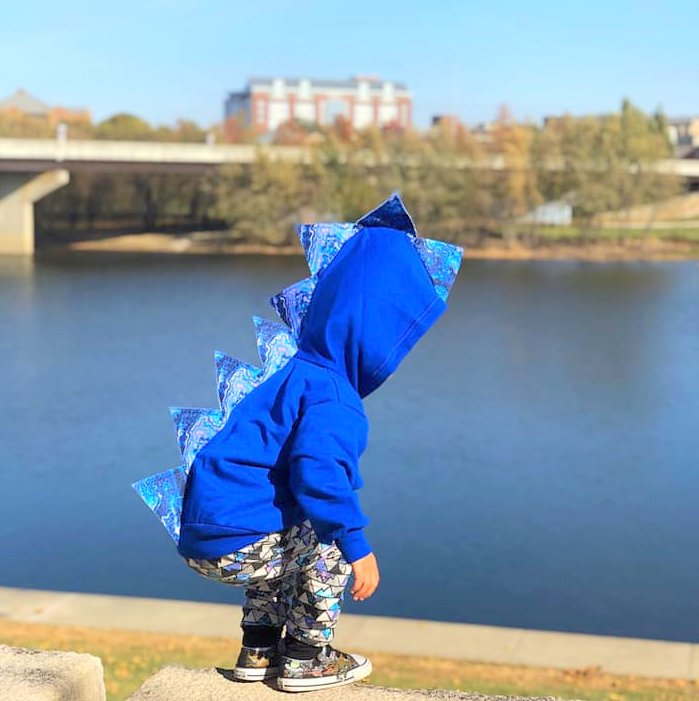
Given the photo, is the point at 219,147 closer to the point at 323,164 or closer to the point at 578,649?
the point at 323,164

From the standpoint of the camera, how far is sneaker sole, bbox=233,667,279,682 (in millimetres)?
3320

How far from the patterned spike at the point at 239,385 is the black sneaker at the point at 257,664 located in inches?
28.1

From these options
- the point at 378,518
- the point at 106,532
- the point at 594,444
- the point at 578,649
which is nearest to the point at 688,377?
the point at 594,444

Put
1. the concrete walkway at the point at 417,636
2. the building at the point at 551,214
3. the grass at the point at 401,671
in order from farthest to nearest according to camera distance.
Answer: the building at the point at 551,214, the concrete walkway at the point at 417,636, the grass at the point at 401,671

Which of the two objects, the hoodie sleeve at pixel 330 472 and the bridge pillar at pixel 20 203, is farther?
the bridge pillar at pixel 20 203

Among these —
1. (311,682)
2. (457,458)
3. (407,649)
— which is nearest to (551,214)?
(457,458)

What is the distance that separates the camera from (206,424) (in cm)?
318

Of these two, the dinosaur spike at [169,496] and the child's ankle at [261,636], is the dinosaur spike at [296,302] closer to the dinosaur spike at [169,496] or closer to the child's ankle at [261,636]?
the dinosaur spike at [169,496]

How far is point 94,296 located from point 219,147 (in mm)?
20698

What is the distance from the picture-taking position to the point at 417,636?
20.5ft

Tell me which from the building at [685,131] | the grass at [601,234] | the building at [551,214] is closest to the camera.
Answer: the grass at [601,234]

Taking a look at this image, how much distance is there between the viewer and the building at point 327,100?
135750 mm

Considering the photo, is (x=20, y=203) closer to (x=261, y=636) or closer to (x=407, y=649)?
(x=407, y=649)

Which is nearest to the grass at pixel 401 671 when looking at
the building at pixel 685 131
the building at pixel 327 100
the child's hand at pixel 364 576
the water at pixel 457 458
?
the water at pixel 457 458
